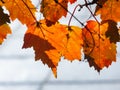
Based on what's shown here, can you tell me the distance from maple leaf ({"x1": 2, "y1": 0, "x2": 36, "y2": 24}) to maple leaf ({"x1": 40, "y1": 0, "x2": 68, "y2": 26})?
0.03 m

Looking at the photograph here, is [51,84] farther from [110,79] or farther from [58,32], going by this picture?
[58,32]

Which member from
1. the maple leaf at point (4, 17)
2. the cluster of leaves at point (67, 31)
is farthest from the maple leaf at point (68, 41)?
the maple leaf at point (4, 17)

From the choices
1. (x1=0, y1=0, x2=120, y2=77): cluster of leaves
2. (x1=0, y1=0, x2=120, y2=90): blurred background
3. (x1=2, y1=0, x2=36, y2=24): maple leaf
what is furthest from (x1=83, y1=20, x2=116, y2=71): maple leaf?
(x1=0, y1=0, x2=120, y2=90): blurred background

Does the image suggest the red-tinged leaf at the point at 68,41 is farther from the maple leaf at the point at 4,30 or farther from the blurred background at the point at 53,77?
the blurred background at the point at 53,77

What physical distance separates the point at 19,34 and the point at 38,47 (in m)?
1.76

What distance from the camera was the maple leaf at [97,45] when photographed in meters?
0.71

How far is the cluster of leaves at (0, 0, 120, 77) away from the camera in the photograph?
2.29 feet

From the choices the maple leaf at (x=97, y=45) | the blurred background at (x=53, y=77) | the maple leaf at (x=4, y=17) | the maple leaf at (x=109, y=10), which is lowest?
the maple leaf at (x=97, y=45)

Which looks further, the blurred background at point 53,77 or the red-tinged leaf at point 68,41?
the blurred background at point 53,77

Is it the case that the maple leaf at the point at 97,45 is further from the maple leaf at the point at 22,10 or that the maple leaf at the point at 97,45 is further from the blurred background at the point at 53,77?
the blurred background at the point at 53,77

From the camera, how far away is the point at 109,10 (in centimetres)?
71

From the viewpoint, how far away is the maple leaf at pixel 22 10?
0.71 m

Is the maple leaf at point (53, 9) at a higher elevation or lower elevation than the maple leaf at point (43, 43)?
higher

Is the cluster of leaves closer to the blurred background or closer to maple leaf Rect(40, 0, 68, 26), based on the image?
maple leaf Rect(40, 0, 68, 26)
